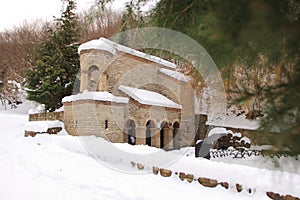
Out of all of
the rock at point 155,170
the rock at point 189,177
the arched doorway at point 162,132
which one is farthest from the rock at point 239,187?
the arched doorway at point 162,132

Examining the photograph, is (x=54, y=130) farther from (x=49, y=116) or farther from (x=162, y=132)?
(x=162, y=132)

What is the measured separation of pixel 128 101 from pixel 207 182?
8227 millimetres

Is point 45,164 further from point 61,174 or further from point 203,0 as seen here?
point 203,0

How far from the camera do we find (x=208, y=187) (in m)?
5.72

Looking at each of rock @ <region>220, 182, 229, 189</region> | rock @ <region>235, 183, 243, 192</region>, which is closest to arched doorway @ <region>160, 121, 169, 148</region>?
rock @ <region>220, 182, 229, 189</region>

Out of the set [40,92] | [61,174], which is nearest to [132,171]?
[61,174]

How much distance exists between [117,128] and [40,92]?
6320 millimetres

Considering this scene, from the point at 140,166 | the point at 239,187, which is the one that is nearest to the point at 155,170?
the point at 140,166

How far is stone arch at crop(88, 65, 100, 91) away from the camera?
13.7m

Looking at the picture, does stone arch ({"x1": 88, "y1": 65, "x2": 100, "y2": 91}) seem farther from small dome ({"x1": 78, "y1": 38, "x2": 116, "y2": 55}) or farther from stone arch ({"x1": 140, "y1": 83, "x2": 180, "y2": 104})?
stone arch ({"x1": 140, "y1": 83, "x2": 180, "y2": 104})

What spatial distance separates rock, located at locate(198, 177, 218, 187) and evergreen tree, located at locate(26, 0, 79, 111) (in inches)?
483

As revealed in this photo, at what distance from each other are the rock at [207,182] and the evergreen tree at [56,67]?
483 inches

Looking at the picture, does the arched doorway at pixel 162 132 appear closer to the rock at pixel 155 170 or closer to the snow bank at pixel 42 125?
the snow bank at pixel 42 125

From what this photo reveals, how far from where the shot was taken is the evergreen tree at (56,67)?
53.7ft
